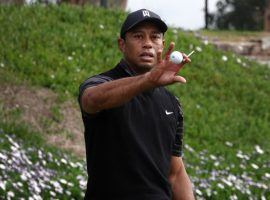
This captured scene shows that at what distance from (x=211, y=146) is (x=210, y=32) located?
7.57m

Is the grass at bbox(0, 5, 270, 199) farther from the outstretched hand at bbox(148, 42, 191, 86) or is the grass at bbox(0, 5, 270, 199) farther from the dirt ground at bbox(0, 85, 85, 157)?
the outstretched hand at bbox(148, 42, 191, 86)

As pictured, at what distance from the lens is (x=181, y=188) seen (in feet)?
12.2

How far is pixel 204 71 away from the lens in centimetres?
1437

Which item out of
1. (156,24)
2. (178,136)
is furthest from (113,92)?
(178,136)

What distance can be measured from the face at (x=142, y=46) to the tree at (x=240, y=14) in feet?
89.8

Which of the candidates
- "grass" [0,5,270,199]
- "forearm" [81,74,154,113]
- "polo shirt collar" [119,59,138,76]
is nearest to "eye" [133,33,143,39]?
"polo shirt collar" [119,59,138,76]

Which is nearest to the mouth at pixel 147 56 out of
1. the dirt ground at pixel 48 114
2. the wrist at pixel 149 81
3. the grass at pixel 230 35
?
the wrist at pixel 149 81

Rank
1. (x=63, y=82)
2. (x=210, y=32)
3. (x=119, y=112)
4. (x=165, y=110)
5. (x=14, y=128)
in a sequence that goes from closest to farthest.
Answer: (x=119, y=112), (x=165, y=110), (x=14, y=128), (x=63, y=82), (x=210, y=32)

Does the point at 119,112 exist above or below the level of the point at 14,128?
above

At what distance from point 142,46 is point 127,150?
18.6 inches

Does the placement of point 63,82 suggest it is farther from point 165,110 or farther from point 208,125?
point 165,110

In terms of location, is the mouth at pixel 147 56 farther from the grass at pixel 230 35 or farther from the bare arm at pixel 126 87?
the grass at pixel 230 35

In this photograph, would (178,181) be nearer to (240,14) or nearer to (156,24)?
(156,24)

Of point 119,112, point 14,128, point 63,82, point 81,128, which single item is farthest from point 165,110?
point 63,82
